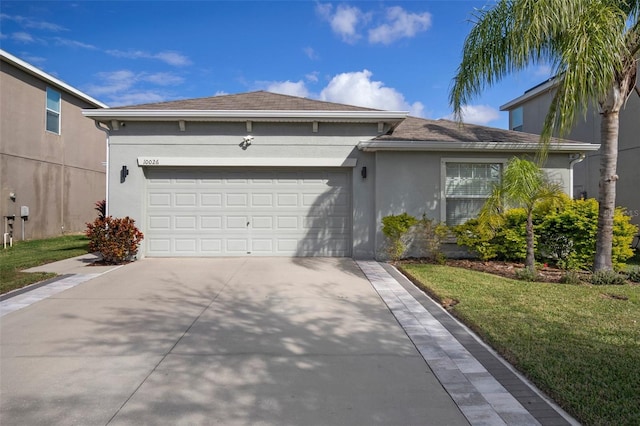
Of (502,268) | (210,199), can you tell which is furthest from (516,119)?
(210,199)

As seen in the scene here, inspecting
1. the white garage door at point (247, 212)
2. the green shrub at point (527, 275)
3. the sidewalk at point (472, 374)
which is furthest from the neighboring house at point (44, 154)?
the green shrub at point (527, 275)

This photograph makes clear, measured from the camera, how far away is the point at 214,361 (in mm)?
4148

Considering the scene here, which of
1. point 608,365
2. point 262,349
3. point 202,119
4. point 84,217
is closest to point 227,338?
point 262,349

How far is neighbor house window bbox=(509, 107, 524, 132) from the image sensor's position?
67.0 ft

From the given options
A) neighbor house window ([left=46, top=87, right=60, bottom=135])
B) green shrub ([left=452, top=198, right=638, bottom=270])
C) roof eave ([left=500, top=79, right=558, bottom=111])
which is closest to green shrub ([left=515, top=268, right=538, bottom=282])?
green shrub ([left=452, top=198, right=638, bottom=270])

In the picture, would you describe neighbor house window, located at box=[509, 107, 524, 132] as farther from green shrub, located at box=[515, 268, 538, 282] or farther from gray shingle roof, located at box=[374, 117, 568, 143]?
green shrub, located at box=[515, 268, 538, 282]

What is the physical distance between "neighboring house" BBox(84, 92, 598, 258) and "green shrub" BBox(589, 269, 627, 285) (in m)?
3.32

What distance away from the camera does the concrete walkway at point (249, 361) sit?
3.21 m

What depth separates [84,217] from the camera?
61.0ft

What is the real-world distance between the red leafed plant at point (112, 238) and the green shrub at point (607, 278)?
9649mm

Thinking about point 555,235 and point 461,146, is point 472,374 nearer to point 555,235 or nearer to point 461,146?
point 555,235

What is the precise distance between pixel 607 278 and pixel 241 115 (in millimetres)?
8357

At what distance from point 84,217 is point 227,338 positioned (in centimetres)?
1664

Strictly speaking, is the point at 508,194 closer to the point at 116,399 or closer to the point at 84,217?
the point at 116,399
